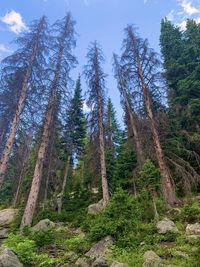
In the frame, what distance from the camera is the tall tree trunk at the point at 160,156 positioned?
14.4 metres

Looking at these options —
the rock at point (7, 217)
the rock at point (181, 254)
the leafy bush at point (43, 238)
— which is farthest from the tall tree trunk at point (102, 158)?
the rock at point (181, 254)

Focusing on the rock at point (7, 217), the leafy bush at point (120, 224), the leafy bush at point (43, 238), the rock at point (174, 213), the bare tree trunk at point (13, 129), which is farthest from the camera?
the rock at point (7, 217)

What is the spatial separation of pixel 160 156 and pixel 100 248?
8.49 metres

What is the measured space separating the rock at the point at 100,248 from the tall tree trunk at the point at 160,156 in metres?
6.10

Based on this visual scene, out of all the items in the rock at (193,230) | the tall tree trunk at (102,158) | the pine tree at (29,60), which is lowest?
the rock at (193,230)

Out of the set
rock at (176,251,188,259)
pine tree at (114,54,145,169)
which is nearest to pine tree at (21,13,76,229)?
pine tree at (114,54,145,169)

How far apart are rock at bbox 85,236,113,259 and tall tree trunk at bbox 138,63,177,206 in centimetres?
610

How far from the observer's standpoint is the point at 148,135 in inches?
675

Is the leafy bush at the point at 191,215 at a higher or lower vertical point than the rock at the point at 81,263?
higher

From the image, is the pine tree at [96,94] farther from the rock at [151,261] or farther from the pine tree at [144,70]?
the rock at [151,261]

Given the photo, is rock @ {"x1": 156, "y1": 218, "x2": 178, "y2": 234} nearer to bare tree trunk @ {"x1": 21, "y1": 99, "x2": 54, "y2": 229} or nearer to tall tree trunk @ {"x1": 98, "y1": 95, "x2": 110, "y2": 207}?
bare tree trunk @ {"x1": 21, "y1": 99, "x2": 54, "y2": 229}

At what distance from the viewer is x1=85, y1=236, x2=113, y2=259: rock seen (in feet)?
26.7

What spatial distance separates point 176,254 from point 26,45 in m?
15.5

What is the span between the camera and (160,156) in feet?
51.7
